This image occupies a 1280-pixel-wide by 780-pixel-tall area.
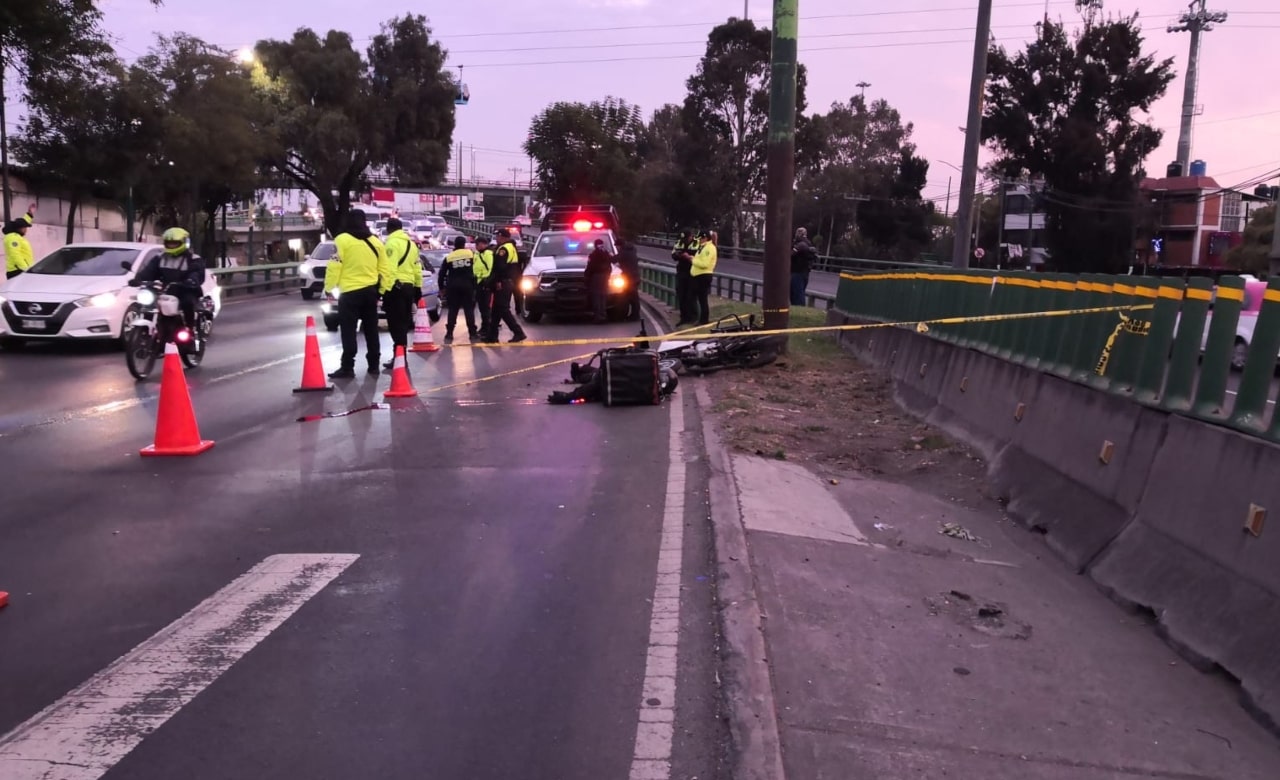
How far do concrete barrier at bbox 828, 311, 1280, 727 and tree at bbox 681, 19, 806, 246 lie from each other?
51.2m

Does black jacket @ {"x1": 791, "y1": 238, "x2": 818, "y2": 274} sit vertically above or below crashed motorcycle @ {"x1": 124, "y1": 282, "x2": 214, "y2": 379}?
above

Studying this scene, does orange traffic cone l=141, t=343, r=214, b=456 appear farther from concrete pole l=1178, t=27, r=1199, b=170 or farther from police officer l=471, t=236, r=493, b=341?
concrete pole l=1178, t=27, r=1199, b=170

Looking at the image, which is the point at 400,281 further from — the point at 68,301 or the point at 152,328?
the point at 68,301

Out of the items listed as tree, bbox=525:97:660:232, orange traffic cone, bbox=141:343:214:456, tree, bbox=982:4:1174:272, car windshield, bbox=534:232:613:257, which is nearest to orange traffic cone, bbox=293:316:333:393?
orange traffic cone, bbox=141:343:214:456

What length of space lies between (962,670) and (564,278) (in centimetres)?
1829

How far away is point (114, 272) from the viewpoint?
16.2 meters

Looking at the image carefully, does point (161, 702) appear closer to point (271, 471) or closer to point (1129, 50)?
point (271, 471)

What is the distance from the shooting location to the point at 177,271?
42.9ft

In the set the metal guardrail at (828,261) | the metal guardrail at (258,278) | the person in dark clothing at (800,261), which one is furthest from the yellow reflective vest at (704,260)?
the metal guardrail at (828,261)

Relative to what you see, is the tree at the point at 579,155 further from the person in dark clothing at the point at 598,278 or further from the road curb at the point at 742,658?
the road curb at the point at 742,658

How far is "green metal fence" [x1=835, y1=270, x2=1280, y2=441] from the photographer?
18.5 ft

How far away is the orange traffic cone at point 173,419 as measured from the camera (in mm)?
8781

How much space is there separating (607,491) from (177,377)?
3745 millimetres

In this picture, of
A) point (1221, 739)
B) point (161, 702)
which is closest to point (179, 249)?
point (161, 702)
